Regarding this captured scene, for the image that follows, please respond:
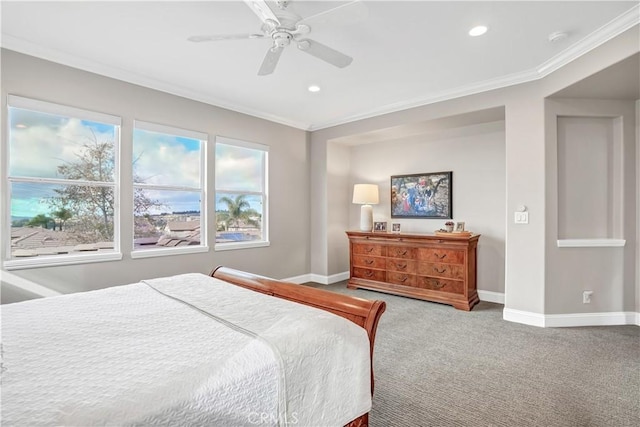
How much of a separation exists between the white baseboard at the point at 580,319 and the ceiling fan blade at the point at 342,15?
3.50m

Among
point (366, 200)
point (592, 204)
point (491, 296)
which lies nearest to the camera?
point (592, 204)

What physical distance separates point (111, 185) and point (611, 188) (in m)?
5.56

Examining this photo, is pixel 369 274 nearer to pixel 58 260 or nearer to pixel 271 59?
pixel 271 59

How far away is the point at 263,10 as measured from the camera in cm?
200

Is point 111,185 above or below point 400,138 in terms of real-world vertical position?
below

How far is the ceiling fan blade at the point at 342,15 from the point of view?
6.11ft

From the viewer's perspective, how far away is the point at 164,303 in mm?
1892

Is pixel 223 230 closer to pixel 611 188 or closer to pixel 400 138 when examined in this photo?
pixel 400 138

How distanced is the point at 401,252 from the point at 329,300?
298 cm

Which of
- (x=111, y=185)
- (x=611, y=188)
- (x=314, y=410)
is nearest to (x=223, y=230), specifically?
(x=111, y=185)

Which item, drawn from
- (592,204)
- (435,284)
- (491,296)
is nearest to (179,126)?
(435,284)

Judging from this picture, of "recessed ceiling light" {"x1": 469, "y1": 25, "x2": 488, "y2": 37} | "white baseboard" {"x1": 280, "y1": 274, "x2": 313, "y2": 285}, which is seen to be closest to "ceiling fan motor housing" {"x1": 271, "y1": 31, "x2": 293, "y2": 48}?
"recessed ceiling light" {"x1": 469, "y1": 25, "x2": 488, "y2": 37}

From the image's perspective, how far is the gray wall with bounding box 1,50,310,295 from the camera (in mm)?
2953

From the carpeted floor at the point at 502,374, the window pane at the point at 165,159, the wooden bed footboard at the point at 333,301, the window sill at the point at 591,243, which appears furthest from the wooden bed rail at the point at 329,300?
the window sill at the point at 591,243
